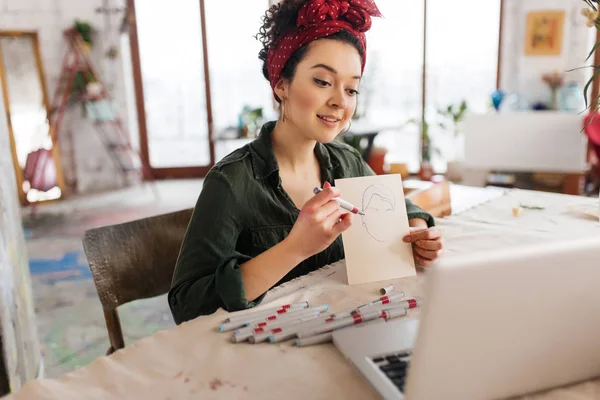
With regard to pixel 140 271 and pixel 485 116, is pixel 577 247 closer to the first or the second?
pixel 140 271

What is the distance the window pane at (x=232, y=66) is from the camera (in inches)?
217

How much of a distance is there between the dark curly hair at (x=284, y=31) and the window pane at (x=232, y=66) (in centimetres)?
430

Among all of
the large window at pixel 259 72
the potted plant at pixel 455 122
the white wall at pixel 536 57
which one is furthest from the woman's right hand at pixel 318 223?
the white wall at pixel 536 57

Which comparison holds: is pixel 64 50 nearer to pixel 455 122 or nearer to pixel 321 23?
pixel 455 122

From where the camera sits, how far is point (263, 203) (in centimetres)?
114

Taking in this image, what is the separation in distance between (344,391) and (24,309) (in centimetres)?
134

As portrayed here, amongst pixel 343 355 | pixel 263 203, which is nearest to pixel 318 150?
pixel 263 203

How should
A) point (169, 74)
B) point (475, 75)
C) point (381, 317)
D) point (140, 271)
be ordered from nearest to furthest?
point (381, 317), point (140, 271), point (475, 75), point (169, 74)

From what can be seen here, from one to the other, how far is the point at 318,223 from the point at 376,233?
0.22m

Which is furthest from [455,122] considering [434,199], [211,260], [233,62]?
[211,260]

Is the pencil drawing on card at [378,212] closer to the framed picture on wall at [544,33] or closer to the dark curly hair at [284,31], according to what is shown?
the dark curly hair at [284,31]

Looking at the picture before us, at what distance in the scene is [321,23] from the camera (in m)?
1.08

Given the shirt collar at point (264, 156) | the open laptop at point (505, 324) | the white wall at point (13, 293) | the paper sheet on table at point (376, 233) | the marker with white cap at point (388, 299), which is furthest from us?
the white wall at point (13, 293)

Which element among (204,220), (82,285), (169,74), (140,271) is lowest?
(82,285)
